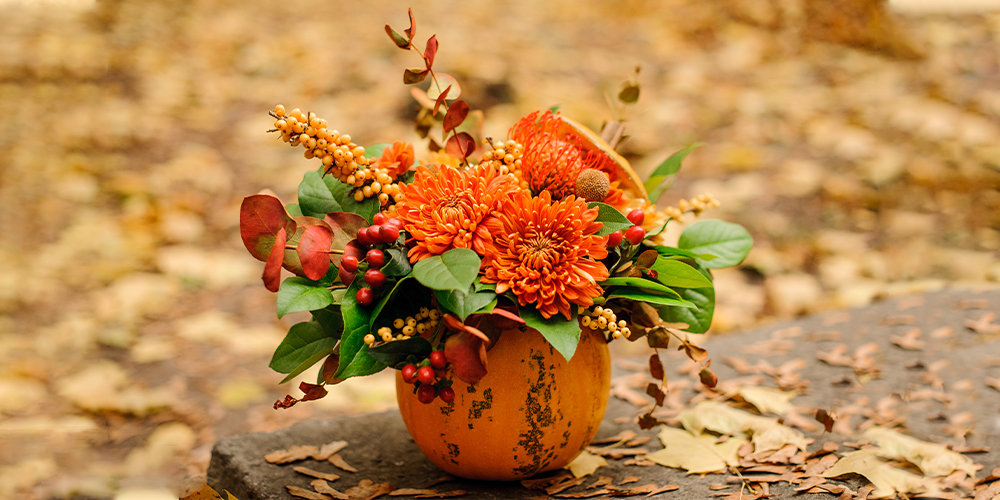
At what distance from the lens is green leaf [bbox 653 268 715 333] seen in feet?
4.17

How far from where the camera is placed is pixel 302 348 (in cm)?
118

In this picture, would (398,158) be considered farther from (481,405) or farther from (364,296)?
(481,405)

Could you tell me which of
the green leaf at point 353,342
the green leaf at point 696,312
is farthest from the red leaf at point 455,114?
the green leaf at point 696,312

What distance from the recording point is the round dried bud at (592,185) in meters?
1.18

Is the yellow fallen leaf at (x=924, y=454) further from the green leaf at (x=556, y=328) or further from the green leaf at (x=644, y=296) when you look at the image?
the green leaf at (x=556, y=328)

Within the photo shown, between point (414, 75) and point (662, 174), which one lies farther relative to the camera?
point (662, 174)

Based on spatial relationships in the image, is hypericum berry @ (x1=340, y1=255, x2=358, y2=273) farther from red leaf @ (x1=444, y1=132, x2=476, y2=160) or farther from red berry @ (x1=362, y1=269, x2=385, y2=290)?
red leaf @ (x1=444, y1=132, x2=476, y2=160)

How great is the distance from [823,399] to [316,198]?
4.84ft

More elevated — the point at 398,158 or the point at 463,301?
the point at 398,158

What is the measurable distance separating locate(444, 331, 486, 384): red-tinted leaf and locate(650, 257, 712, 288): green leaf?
36cm

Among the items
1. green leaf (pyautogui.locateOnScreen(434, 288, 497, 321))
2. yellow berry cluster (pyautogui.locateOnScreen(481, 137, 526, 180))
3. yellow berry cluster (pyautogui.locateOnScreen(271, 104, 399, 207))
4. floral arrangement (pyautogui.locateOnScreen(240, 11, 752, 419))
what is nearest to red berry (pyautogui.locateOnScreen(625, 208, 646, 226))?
floral arrangement (pyautogui.locateOnScreen(240, 11, 752, 419))

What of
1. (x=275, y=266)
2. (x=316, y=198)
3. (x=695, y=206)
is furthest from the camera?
(x=695, y=206)

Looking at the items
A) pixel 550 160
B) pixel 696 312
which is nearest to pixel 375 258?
pixel 550 160

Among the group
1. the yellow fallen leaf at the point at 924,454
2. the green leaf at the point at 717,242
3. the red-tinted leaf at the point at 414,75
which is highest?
the red-tinted leaf at the point at 414,75
